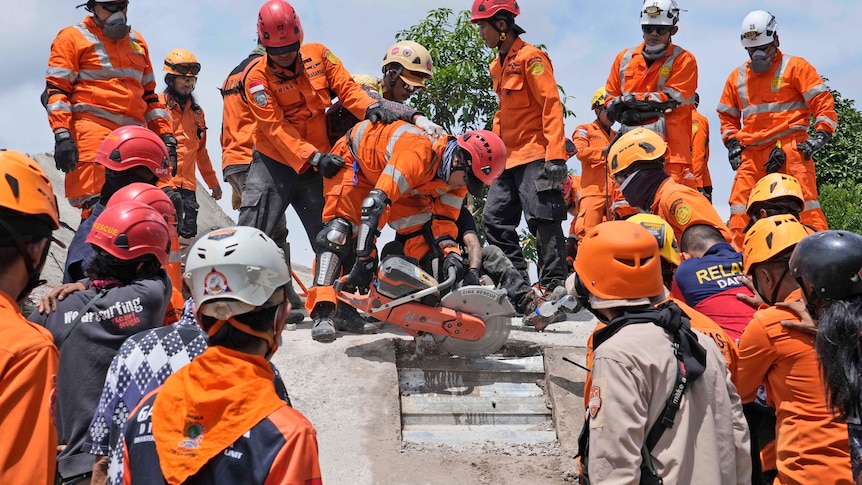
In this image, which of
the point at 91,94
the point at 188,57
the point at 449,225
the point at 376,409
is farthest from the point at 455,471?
the point at 188,57

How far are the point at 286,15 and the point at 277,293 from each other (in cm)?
498

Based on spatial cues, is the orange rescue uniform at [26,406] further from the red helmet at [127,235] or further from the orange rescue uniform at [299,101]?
the orange rescue uniform at [299,101]

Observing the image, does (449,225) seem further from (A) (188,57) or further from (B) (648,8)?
(A) (188,57)

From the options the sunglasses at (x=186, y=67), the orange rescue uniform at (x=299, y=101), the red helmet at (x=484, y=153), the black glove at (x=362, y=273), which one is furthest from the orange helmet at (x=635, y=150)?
the sunglasses at (x=186, y=67)

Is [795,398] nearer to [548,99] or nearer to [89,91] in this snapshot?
[548,99]

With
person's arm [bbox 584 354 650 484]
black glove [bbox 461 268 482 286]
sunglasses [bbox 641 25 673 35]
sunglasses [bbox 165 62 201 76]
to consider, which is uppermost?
sunglasses [bbox 165 62 201 76]

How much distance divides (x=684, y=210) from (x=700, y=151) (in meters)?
5.16

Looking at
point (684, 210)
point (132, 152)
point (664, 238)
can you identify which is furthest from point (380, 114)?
point (664, 238)

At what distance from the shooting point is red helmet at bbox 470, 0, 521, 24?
7.52 meters

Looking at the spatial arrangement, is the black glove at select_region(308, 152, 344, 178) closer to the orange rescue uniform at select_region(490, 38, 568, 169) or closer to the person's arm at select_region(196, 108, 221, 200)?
the orange rescue uniform at select_region(490, 38, 568, 169)

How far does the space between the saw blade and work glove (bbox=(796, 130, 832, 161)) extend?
380 cm

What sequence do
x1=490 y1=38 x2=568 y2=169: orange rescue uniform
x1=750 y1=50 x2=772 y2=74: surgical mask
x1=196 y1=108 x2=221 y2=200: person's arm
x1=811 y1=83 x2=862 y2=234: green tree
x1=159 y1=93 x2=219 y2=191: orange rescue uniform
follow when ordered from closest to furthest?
1. x1=490 y1=38 x2=568 y2=169: orange rescue uniform
2. x1=750 y1=50 x2=772 y2=74: surgical mask
3. x1=159 y1=93 x2=219 y2=191: orange rescue uniform
4. x1=196 y1=108 x2=221 y2=200: person's arm
5. x1=811 y1=83 x2=862 y2=234: green tree

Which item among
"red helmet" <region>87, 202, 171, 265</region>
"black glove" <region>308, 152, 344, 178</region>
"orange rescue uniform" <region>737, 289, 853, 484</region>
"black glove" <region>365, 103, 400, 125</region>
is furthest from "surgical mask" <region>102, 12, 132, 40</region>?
"orange rescue uniform" <region>737, 289, 853, 484</region>

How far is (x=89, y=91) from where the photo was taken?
7.50 meters
